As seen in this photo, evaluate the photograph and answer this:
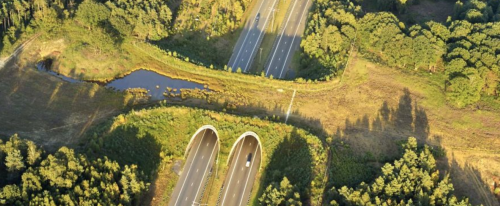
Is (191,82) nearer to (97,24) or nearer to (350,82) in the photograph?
(97,24)

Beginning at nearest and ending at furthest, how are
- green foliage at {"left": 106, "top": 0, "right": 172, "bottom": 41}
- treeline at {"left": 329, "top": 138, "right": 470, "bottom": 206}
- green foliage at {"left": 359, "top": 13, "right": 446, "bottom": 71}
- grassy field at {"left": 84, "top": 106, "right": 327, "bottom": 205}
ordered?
1. treeline at {"left": 329, "top": 138, "right": 470, "bottom": 206}
2. grassy field at {"left": 84, "top": 106, "right": 327, "bottom": 205}
3. green foliage at {"left": 359, "top": 13, "right": 446, "bottom": 71}
4. green foliage at {"left": 106, "top": 0, "right": 172, "bottom": 41}

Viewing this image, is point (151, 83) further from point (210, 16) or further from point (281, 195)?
point (281, 195)

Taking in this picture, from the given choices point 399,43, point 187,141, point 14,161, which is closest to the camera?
point 14,161

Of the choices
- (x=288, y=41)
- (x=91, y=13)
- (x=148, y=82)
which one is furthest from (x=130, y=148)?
(x=288, y=41)

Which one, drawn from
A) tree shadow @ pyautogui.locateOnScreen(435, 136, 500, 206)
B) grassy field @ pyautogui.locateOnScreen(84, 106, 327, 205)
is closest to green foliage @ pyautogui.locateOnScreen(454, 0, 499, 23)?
tree shadow @ pyautogui.locateOnScreen(435, 136, 500, 206)

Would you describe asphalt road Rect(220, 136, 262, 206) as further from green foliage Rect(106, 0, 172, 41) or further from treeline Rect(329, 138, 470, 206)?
green foliage Rect(106, 0, 172, 41)

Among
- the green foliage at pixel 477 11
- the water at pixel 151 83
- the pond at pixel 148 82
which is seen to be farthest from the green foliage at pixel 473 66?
the water at pixel 151 83
